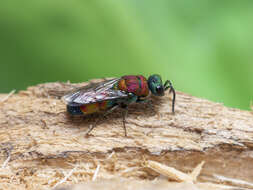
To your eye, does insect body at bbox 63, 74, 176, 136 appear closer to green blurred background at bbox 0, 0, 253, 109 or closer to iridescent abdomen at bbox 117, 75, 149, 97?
iridescent abdomen at bbox 117, 75, 149, 97

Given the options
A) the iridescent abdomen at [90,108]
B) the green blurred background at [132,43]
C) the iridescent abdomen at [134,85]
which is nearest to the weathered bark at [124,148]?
the iridescent abdomen at [90,108]

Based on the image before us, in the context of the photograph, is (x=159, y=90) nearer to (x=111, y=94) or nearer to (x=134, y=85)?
(x=134, y=85)

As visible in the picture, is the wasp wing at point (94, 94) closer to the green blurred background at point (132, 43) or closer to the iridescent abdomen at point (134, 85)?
the iridescent abdomen at point (134, 85)

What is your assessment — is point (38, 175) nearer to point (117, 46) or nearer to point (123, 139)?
point (123, 139)

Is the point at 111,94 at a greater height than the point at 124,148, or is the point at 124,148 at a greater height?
the point at 111,94

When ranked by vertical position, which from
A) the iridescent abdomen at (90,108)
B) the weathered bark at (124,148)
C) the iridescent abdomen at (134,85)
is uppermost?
the iridescent abdomen at (134,85)

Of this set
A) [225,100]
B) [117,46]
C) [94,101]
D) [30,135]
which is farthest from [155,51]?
[30,135]

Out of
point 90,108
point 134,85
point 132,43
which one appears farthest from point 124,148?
point 132,43
